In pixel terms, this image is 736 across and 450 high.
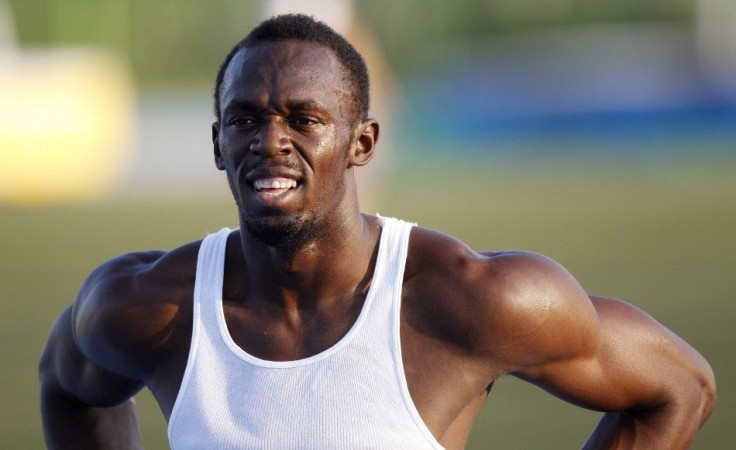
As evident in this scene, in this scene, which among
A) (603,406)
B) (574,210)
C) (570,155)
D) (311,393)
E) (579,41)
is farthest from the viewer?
(579,41)

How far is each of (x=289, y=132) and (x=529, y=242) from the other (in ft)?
31.9

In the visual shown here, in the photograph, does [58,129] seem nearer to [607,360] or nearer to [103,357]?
[103,357]

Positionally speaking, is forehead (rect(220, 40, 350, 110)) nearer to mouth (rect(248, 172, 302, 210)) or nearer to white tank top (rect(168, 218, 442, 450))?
mouth (rect(248, 172, 302, 210))

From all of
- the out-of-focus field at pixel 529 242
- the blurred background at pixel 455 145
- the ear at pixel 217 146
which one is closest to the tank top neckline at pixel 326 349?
the ear at pixel 217 146

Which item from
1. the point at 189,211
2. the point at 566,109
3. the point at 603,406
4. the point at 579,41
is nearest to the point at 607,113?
the point at 566,109

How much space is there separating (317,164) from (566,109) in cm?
1849

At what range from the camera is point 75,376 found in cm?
392

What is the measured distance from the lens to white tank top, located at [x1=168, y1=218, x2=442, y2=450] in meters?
3.29

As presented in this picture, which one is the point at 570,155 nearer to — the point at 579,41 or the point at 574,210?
the point at 579,41

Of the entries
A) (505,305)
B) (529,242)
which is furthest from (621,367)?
(529,242)

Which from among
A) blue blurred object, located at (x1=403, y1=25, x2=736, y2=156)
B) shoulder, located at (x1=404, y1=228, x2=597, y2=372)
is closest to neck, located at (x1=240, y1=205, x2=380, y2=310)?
shoulder, located at (x1=404, y1=228, x2=597, y2=372)

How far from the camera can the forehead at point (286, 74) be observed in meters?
3.38

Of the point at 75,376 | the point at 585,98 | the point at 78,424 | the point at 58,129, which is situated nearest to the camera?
the point at 75,376

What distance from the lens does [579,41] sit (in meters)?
→ 22.8
